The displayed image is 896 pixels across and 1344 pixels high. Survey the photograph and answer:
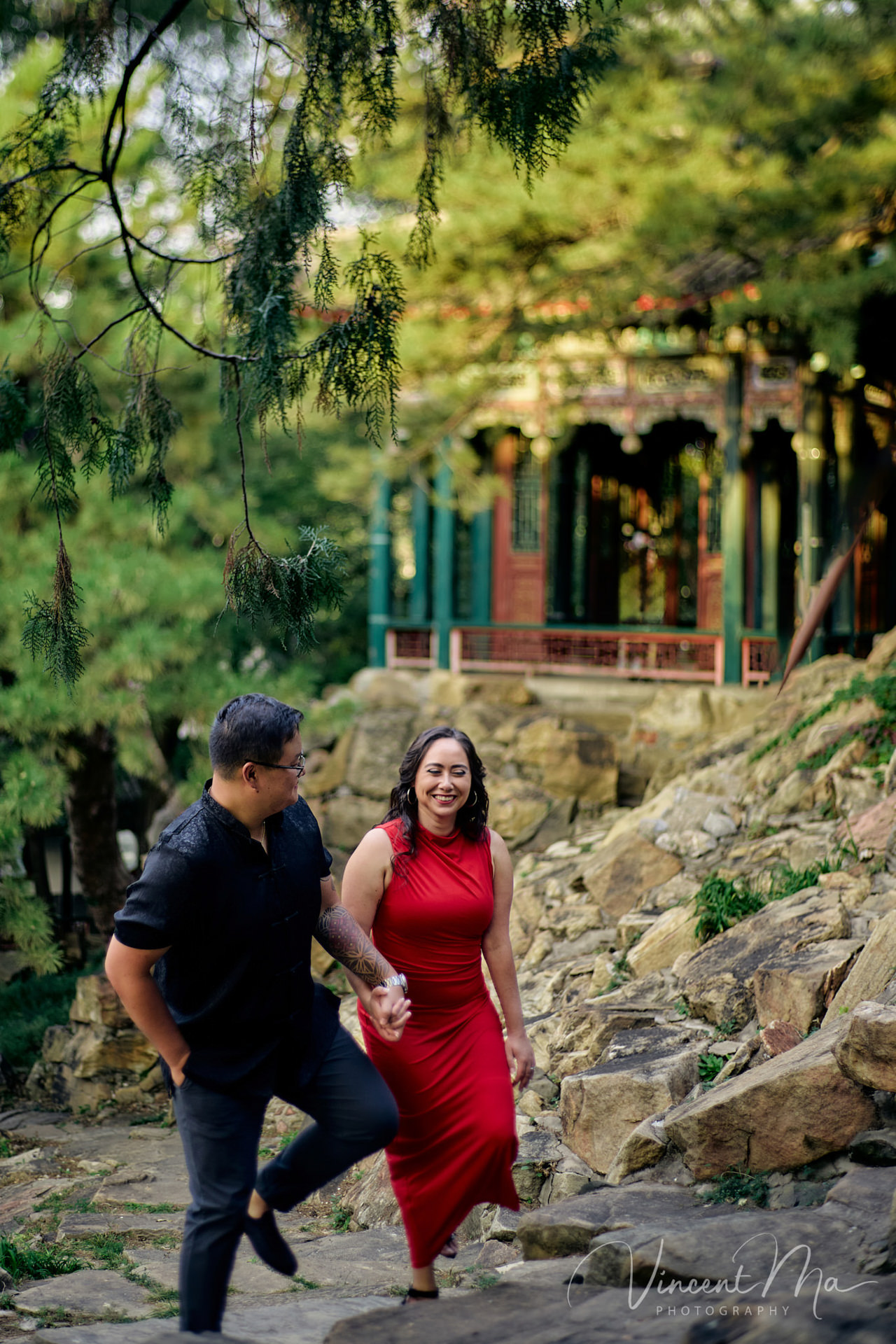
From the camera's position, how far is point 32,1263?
14.2 ft

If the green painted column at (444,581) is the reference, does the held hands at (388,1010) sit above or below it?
below

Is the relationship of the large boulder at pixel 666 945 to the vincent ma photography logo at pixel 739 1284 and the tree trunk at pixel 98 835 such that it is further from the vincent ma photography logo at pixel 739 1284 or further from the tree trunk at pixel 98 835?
the tree trunk at pixel 98 835

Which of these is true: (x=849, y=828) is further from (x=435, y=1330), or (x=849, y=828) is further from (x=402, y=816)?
(x=435, y=1330)

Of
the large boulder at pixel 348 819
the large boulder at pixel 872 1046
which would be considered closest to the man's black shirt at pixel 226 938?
the large boulder at pixel 872 1046

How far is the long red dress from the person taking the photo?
3.26m

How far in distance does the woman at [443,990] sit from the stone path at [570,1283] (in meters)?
0.29

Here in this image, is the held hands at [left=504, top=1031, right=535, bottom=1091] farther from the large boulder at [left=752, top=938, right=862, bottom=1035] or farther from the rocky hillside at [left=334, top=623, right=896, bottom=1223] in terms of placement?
the large boulder at [left=752, top=938, right=862, bottom=1035]

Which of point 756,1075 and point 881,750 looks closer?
point 756,1075

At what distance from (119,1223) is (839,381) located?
34.0 feet

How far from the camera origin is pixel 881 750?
7.15 metres

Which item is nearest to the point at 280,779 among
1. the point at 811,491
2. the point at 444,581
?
Result: the point at 811,491

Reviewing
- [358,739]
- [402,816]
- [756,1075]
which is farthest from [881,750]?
[358,739]

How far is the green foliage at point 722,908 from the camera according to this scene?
5.85m

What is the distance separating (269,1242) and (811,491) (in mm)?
10216
